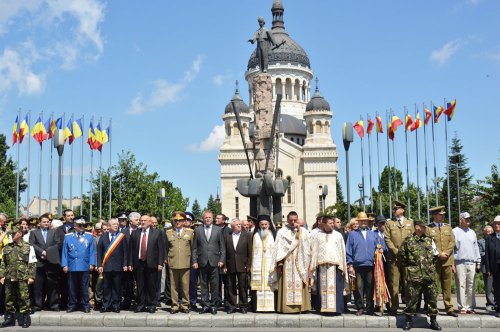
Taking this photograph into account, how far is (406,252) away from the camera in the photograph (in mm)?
9531

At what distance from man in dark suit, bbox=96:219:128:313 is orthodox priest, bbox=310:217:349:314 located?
3787mm

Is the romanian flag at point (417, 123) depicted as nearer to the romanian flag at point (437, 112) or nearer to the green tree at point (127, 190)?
the romanian flag at point (437, 112)

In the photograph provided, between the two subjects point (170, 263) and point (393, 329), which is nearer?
point (393, 329)

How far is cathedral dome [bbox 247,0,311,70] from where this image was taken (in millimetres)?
Answer: 76500

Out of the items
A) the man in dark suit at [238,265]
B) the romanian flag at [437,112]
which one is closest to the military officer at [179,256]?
the man in dark suit at [238,265]

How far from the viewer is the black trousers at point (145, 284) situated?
10.6 metres

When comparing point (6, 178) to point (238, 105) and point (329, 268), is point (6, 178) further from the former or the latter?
point (329, 268)

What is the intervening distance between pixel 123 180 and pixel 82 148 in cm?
456

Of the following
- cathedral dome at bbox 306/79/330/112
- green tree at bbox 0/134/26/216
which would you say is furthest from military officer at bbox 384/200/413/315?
cathedral dome at bbox 306/79/330/112

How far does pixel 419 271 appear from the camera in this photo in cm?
935

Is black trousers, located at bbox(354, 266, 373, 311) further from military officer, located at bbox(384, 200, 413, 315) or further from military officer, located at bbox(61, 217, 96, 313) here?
military officer, located at bbox(61, 217, 96, 313)

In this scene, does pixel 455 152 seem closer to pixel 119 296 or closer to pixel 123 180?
pixel 123 180

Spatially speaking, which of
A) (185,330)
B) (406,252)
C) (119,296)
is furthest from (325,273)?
(119,296)

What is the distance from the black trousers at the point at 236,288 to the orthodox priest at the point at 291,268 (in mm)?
736
